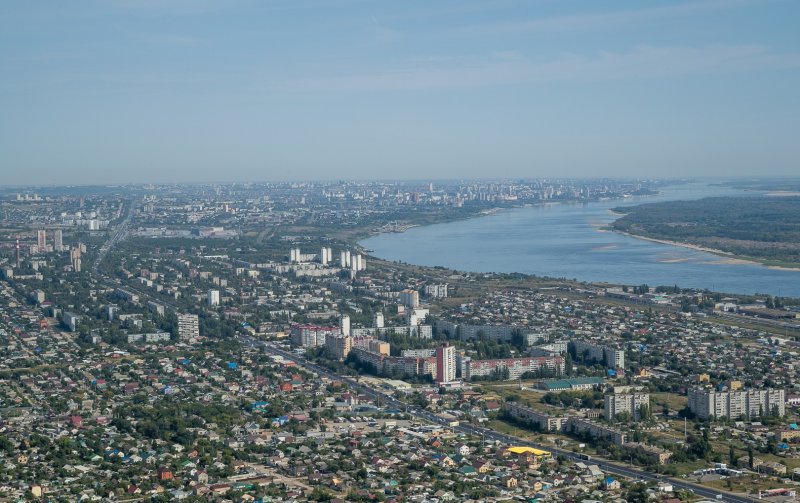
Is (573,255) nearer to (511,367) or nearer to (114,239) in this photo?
(114,239)

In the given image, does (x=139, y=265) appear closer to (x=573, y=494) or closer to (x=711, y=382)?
(x=711, y=382)

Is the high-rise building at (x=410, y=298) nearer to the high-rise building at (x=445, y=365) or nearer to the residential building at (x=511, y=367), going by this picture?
the residential building at (x=511, y=367)

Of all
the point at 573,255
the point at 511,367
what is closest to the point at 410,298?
the point at 511,367

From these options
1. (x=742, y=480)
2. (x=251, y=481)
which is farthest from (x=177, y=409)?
(x=742, y=480)

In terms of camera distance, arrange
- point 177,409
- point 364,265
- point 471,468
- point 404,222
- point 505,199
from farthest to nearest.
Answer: point 505,199, point 404,222, point 364,265, point 177,409, point 471,468

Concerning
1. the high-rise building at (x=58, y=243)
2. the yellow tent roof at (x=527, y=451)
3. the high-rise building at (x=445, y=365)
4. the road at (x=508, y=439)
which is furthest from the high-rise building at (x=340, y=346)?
the high-rise building at (x=58, y=243)

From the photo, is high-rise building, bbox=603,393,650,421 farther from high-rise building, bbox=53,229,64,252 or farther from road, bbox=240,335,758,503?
high-rise building, bbox=53,229,64,252

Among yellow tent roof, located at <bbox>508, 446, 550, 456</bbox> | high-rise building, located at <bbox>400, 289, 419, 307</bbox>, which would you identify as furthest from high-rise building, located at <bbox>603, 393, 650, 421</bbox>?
high-rise building, located at <bbox>400, 289, 419, 307</bbox>
